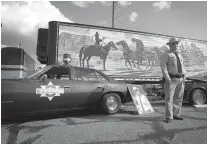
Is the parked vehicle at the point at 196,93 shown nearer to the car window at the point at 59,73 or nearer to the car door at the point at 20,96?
the car window at the point at 59,73

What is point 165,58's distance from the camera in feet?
13.6

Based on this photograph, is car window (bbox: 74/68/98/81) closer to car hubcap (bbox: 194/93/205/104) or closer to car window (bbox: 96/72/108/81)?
car window (bbox: 96/72/108/81)

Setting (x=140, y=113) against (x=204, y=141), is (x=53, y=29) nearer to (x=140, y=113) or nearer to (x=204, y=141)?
(x=140, y=113)

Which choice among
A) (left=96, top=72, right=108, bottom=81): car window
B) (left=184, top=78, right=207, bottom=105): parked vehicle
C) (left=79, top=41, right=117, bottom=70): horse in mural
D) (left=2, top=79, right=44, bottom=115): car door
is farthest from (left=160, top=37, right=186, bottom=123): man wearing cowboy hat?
(left=79, top=41, right=117, bottom=70): horse in mural

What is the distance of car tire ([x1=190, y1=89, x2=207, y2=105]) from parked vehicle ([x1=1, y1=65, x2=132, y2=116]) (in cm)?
291

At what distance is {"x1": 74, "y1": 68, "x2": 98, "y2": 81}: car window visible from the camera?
4555 mm

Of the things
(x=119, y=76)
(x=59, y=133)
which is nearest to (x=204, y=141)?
(x=59, y=133)

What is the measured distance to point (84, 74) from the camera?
468cm

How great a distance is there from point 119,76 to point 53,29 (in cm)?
333

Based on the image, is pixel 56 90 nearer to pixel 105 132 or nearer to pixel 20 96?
pixel 20 96

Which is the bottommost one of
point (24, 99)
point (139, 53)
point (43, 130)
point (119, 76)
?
point (43, 130)

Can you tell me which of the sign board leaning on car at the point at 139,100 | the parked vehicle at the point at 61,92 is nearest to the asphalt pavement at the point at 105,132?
the parked vehicle at the point at 61,92

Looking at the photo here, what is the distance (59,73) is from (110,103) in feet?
5.20

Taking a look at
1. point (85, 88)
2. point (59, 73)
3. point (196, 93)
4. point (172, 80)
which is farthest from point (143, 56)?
point (59, 73)
